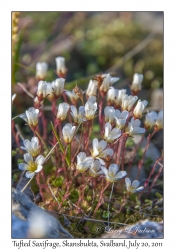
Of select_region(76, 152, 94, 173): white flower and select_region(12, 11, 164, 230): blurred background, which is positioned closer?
select_region(76, 152, 94, 173): white flower

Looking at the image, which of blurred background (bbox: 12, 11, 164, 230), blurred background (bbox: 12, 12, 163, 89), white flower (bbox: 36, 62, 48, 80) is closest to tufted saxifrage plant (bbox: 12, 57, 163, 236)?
white flower (bbox: 36, 62, 48, 80)

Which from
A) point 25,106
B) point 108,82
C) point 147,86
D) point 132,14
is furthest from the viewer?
point 132,14

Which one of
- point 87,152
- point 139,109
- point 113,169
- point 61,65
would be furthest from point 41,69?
point 113,169

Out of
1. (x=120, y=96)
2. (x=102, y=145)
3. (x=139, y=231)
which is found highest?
(x=120, y=96)

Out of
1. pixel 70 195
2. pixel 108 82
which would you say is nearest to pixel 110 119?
pixel 108 82

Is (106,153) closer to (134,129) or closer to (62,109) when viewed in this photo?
(134,129)

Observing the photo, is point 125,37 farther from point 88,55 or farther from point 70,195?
point 70,195

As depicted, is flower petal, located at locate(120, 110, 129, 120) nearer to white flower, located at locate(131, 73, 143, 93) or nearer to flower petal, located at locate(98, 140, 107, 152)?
flower petal, located at locate(98, 140, 107, 152)
